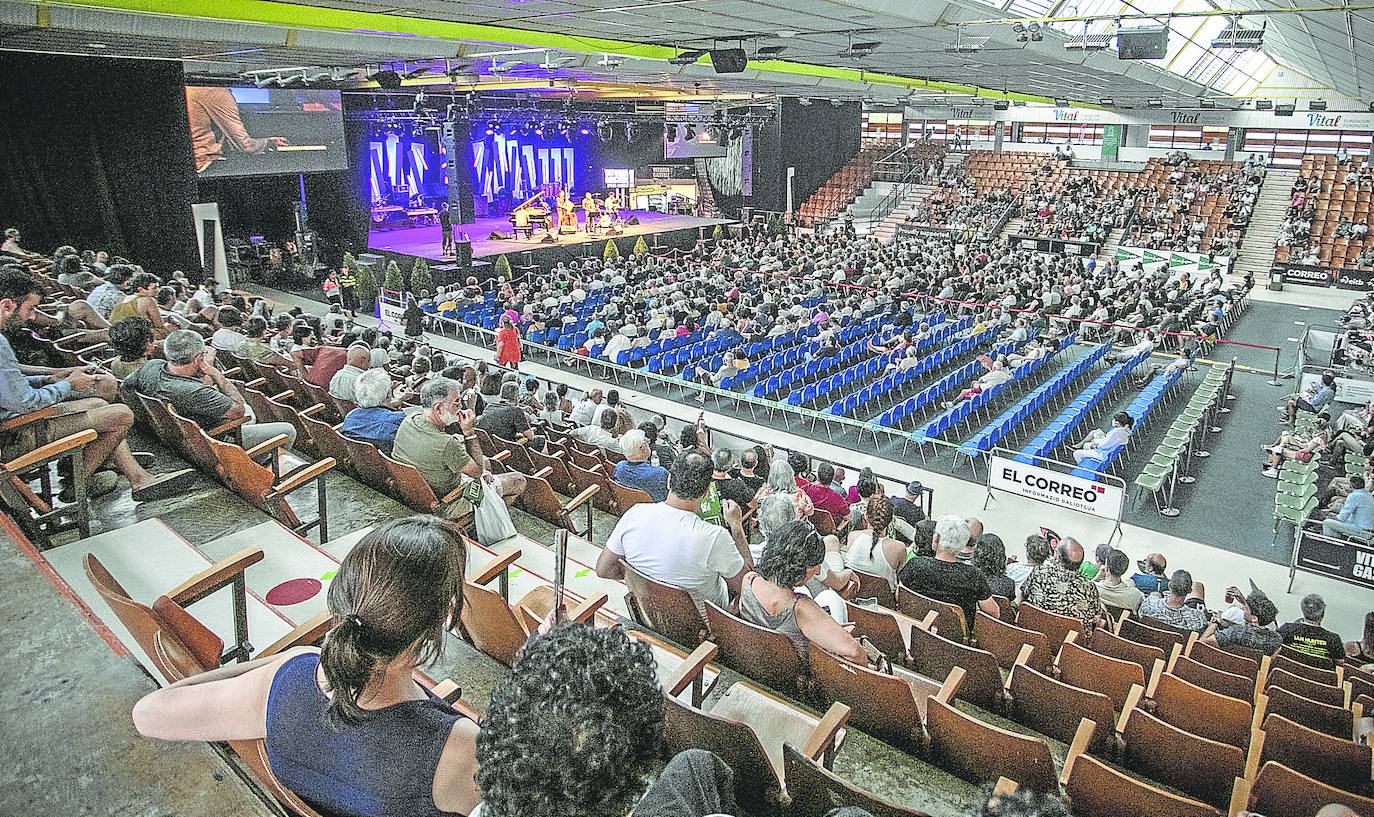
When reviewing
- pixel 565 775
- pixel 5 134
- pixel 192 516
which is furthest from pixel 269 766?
pixel 5 134

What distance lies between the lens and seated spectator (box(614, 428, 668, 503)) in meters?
6.43

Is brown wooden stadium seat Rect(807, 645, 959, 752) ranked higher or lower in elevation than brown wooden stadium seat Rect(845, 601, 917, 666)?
higher

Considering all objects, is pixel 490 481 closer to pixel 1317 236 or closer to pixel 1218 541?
pixel 1218 541

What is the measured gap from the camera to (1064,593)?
5.16 m

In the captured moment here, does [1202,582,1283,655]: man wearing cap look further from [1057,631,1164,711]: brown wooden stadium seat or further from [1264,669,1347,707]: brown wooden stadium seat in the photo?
[1057,631,1164,711]: brown wooden stadium seat

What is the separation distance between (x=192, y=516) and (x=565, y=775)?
404cm

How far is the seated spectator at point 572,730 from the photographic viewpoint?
4.33 ft

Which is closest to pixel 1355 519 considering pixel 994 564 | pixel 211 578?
pixel 994 564

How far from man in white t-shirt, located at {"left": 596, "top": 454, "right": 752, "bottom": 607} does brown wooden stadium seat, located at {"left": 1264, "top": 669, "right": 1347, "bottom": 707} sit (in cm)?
317

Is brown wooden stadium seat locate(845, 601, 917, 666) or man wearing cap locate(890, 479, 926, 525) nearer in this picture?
brown wooden stadium seat locate(845, 601, 917, 666)

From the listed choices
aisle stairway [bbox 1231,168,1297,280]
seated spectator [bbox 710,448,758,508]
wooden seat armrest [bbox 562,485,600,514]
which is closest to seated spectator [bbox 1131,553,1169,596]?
seated spectator [bbox 710,448,758,508]

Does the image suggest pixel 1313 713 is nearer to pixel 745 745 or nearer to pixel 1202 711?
pixel 1202 711

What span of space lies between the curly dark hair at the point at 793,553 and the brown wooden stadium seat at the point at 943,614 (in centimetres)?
163

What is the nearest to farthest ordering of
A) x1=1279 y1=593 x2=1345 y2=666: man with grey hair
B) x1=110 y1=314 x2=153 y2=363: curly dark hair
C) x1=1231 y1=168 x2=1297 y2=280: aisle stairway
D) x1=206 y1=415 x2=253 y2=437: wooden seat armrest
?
1. x1=206 y1=415 x2=253 y2=437: wooden seat armrest
2. x1=110 y1=314 x2=153 y2=363: curly dark hair
3. x1=1279 y1=593 x2=1345 y2=666: man with grey hair
4. x1=1231 y1=168 x2=1297 y2=280: aisle stairway
